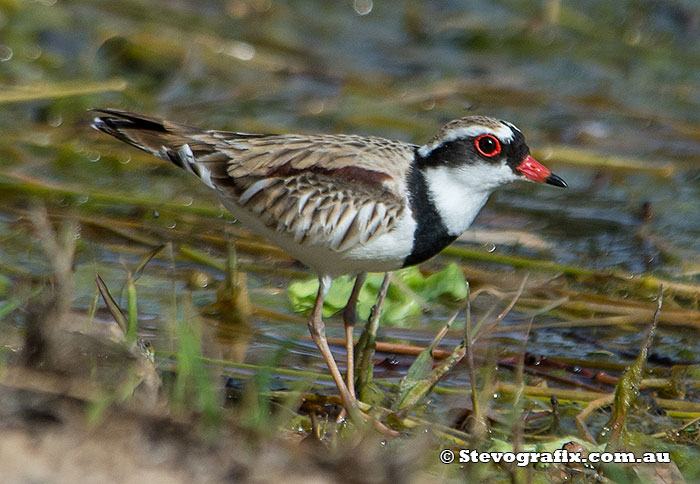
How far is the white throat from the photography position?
14.2 ft

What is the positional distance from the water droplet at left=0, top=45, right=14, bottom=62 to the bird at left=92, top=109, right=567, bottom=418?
3833mm

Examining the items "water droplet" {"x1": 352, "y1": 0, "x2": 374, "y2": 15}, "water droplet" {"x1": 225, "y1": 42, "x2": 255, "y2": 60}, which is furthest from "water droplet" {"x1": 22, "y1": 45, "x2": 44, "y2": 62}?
"water droplet" {"x1": 352, "y1": 0, "x2": 374, "y2": 15}

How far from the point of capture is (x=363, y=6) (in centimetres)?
992

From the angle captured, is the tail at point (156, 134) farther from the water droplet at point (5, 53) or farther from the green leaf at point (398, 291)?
the water droplet at point (5, 53)

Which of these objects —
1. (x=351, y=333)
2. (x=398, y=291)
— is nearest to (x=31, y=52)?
(x=398, y=291)

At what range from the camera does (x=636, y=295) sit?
18.2ft

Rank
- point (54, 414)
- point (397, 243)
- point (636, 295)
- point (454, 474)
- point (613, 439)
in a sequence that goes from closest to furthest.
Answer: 1. point (54, 414)
2. point (454, 474)
3. point (613, 439)
4. point (397, 243)
5. point (636, 295)

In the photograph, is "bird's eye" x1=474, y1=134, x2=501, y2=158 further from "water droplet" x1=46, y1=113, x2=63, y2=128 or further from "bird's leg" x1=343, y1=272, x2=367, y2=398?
"water droplet" x1=46, y1=113, x2=63, y2=128

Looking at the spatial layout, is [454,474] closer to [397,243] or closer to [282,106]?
[397,243]

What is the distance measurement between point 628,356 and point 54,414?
3244 millimetres

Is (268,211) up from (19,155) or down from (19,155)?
up

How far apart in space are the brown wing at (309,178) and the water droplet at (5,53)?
3621 millimetres

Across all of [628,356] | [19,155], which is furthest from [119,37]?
[628,356]

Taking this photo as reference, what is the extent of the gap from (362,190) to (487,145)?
562 mm
